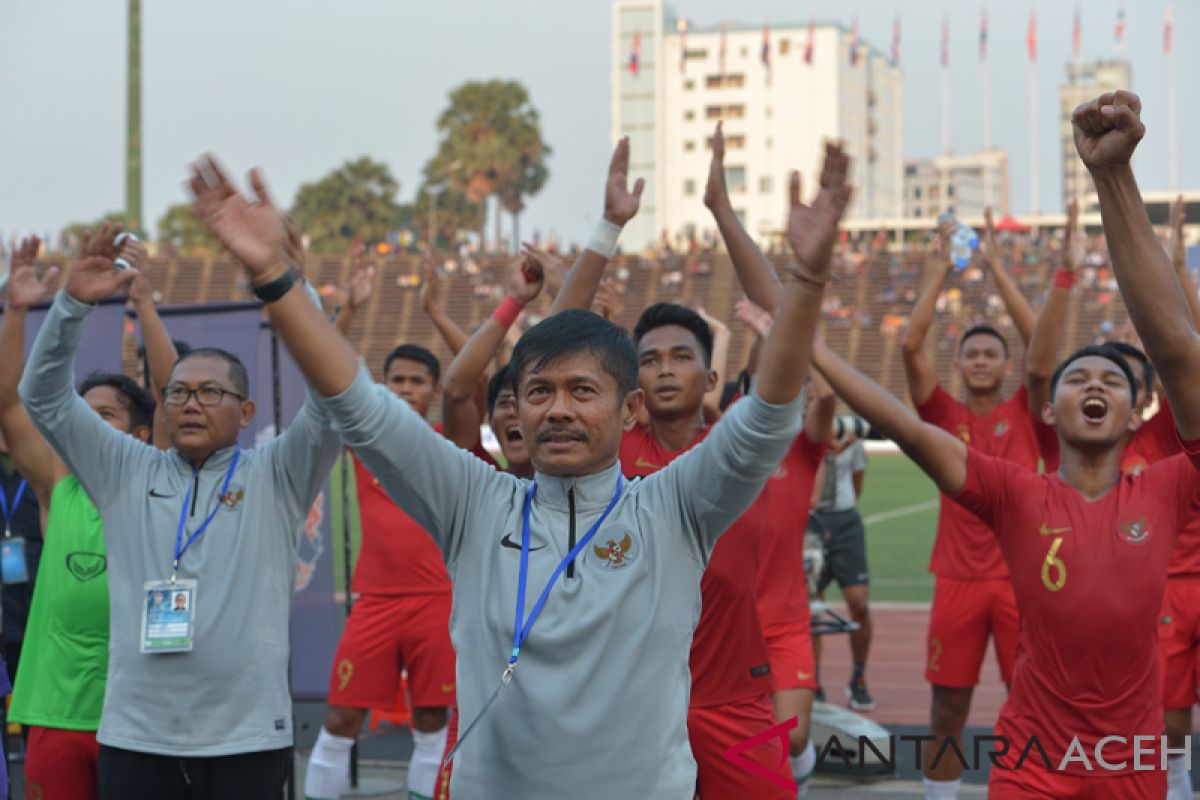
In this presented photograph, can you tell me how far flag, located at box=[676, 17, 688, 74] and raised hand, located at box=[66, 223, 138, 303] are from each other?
317 feet

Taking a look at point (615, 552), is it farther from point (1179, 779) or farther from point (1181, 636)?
point (1181, 636)

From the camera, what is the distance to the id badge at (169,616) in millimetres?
4504

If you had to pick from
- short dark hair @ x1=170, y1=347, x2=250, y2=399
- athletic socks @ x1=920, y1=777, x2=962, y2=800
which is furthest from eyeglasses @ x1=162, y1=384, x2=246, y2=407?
athletic socks @ x1=920, y1=777, x2=962, y2=800

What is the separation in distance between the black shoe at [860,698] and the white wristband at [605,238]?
623cm

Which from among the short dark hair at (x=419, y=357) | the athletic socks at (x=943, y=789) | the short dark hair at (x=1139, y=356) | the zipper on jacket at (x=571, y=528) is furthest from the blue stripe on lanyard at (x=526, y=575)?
the athletic socks at (x=943, y=789)

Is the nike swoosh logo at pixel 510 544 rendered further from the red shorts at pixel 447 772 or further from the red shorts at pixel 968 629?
the red shorts at pixel 968 629

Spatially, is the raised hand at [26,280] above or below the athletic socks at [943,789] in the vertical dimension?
above

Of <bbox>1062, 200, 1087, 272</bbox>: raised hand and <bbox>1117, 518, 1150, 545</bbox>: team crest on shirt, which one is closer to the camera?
<bbox>1117, 518, 1150, 545</bbox>: team crest on shirt

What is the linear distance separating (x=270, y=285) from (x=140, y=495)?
6.88 feet

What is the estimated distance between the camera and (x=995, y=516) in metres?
4.69

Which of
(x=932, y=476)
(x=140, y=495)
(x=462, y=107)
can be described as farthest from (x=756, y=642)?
(x=462, y=107)

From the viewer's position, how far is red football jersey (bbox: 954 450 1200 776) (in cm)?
444

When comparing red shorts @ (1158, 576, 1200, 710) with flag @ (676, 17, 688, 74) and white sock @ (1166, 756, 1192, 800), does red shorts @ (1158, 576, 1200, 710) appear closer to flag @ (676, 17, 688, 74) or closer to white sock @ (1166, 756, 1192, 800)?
white sock @ (1166, 756, 1192, 800)

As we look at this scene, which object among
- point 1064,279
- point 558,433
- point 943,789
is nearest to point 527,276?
point 558,433
